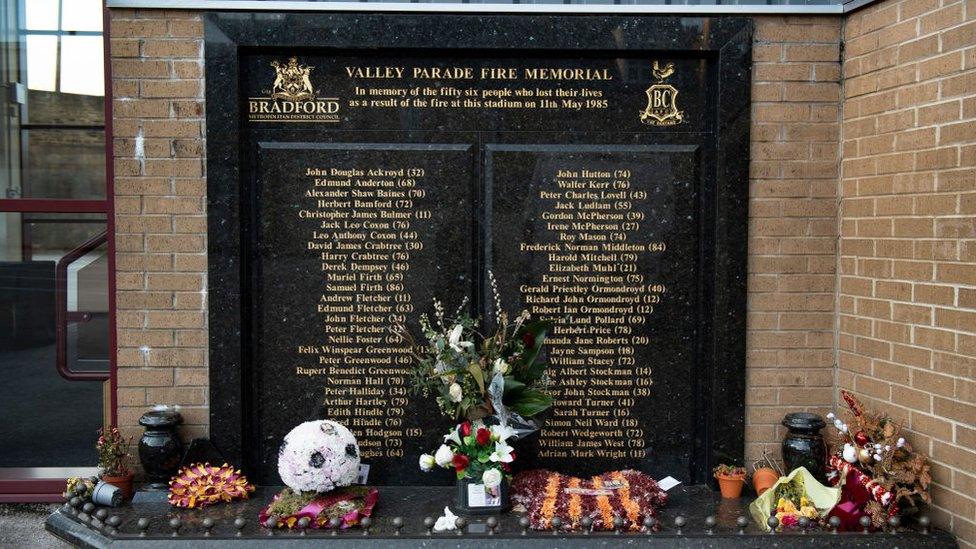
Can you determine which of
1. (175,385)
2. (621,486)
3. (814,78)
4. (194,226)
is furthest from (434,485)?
(814,78)

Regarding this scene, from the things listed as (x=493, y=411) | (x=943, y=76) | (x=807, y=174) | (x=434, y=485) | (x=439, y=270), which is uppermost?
(x=943, y=76)

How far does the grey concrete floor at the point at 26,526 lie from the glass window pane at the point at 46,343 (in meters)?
0.27

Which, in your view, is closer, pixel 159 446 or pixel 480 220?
pixel 159 446

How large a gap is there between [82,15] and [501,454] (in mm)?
3453

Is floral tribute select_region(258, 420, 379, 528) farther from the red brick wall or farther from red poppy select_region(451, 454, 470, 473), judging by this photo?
the red brick wall

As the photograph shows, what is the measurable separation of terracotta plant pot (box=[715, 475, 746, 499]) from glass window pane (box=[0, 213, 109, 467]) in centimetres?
356

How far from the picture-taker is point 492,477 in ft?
14.1

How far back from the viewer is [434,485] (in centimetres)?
492

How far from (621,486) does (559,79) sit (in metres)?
2.22

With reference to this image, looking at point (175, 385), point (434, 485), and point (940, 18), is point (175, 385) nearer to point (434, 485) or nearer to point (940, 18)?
point (434, 485)

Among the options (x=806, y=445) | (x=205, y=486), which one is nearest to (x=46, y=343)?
(x=205, y=486)

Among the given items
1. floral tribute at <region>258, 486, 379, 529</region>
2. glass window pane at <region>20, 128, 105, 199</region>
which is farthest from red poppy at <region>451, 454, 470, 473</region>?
glass window pane at <region>20, 128, 105, 199</region>

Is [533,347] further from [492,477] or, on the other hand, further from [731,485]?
[731,485]

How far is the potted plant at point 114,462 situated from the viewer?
4.64 meters
